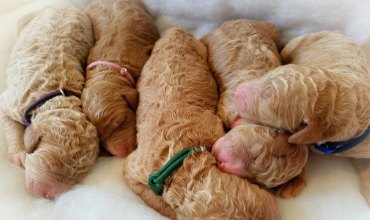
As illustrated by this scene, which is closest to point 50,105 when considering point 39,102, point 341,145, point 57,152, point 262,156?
point 39,102

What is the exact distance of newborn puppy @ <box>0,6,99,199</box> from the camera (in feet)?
6.68

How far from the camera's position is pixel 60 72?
240cm

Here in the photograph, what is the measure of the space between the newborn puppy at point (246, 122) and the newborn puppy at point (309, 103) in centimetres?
11

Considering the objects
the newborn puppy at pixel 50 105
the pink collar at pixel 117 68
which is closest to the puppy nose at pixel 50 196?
the newborn puppy at pixel 50 105

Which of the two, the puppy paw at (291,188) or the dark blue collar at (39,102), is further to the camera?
the dark blue collar at (39,102)

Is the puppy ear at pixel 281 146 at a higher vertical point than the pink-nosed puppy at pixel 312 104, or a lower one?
lower

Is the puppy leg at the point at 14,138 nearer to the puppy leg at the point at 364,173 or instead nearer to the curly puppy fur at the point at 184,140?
the curly puppy fur at the point at 184,140

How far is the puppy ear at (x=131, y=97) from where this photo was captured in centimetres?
237

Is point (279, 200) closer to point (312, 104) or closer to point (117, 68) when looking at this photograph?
point (312, 104)

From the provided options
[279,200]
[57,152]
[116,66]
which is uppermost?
[116,66]

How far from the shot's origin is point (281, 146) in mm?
1812

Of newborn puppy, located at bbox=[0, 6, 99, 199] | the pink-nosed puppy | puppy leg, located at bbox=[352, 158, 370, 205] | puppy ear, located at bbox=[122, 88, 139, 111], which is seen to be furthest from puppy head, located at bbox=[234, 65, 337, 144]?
newborn puppy, located at bbox=[0, 6, 99, 199]

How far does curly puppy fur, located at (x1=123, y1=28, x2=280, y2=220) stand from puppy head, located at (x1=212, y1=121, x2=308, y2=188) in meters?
0.08

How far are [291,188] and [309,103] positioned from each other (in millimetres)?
602
